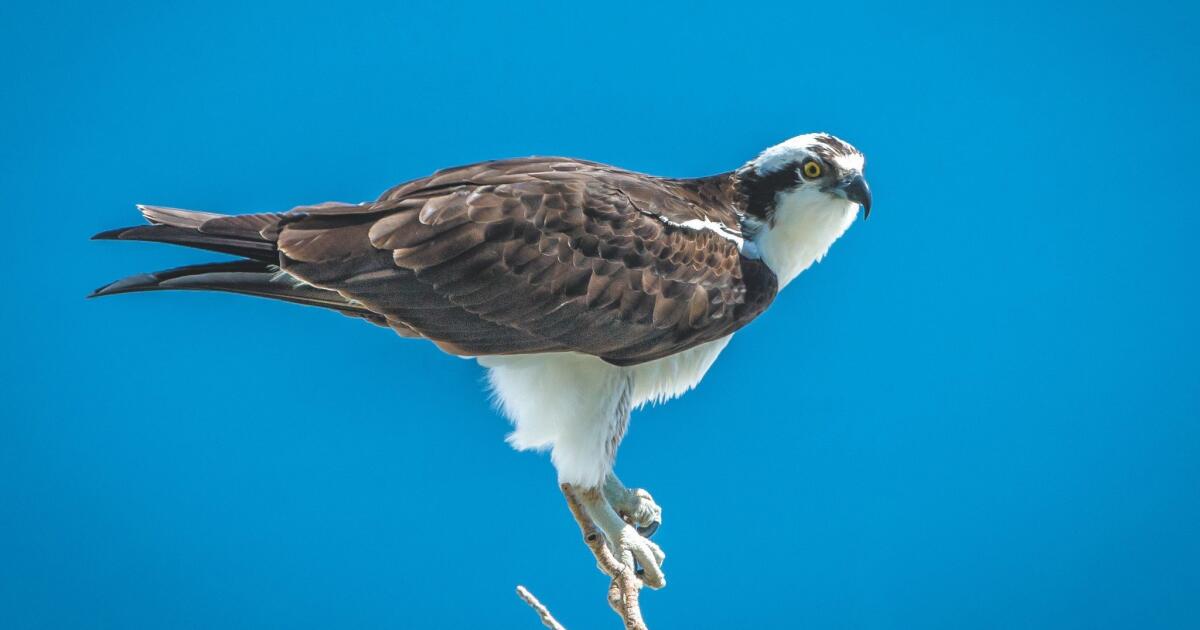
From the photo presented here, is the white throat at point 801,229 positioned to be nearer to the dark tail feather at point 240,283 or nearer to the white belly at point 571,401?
the white belly at point 571,401

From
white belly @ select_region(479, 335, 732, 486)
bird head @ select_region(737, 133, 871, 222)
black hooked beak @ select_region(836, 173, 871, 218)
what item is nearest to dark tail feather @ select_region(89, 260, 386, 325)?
white belly @ select_region(479, 335, 732, 486)

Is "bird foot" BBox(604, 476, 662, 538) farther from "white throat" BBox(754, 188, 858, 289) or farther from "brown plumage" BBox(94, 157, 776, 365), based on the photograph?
"white throat" BBox(754, 188, 858, 289)

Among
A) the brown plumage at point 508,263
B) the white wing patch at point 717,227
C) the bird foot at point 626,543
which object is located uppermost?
the white wing patch at point 717,227

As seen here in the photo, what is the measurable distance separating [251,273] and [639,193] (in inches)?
45.7

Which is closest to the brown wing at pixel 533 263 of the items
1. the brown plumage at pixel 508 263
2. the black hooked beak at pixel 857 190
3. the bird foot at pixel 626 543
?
the brown plumage at pixel 508 263

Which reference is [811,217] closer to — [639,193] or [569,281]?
[639,193]

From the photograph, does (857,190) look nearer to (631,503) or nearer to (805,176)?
(805,176)

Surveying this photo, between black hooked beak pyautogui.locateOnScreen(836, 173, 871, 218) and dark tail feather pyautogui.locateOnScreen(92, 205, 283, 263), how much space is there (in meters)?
1.65

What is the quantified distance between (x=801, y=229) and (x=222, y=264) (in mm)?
1731

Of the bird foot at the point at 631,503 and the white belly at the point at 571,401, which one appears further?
the bird foot at the point at 631,503

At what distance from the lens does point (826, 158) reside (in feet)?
13.2

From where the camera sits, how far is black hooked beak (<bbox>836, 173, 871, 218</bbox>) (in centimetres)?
400

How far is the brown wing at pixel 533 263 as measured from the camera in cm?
382

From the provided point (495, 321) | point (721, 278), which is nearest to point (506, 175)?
point (495, 321)
